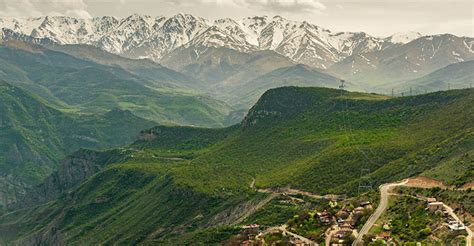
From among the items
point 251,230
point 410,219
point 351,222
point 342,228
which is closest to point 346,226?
point 342,228

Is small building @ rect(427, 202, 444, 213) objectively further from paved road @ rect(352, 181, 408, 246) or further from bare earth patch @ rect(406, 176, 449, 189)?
bare earth patch @ rect(406, 176, 449, 189)

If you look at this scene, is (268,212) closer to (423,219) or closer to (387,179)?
(387,179)

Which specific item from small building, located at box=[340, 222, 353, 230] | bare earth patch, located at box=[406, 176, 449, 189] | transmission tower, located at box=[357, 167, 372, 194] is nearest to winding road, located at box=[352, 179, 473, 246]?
bare earth patch, located at box=[406, 176, 449, 189]

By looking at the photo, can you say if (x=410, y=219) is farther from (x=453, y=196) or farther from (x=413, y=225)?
(x=453, y=196)

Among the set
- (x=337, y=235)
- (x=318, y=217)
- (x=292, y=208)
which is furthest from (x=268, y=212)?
(x=337, y=235)

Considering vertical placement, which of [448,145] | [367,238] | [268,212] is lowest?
[268,212]

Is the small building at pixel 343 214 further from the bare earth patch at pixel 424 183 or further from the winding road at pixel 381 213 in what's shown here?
the bare earth patch at pixel 424 183
